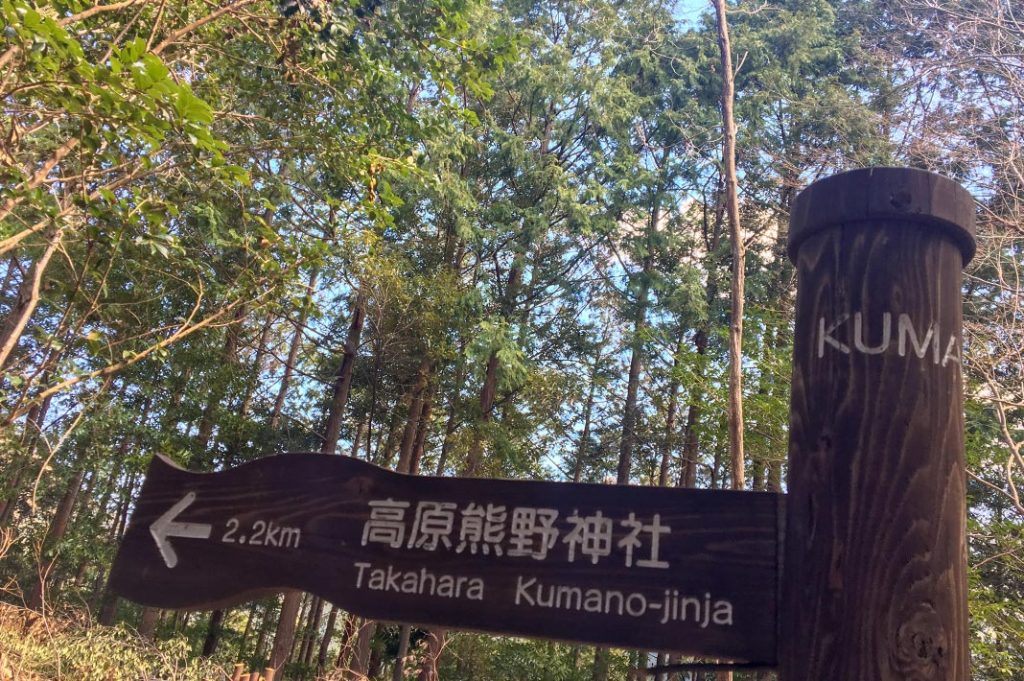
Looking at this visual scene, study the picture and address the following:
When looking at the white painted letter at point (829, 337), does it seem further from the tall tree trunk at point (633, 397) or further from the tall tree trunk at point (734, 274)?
the tall tree trunk at point (633, 397)

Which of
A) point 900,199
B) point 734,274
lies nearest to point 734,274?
point 734,274

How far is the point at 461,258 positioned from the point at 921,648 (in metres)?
11.4

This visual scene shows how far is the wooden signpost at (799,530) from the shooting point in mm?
1097

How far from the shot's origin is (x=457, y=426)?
1195cm

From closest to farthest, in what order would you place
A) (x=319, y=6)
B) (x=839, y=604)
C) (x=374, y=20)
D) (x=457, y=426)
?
(x=839, y=604) → (x=319, y=6) → (x=374, y=20) → (x=457, y=426)

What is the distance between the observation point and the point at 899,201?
121 centimetres

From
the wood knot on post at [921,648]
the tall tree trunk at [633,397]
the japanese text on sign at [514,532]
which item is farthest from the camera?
the tall tree trunk at [633,397]

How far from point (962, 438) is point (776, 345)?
10158 mm

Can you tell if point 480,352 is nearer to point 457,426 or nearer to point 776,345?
point 457,426

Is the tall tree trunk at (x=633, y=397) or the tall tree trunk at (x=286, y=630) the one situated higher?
the tall tree trunk at (x=633, y=397)

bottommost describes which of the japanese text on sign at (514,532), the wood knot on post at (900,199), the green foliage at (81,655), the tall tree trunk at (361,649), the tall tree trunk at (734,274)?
the green foliage at (81,655)

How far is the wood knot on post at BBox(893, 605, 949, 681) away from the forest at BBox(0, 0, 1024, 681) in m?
2.70

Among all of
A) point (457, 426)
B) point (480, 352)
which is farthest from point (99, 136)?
point (457, 426)

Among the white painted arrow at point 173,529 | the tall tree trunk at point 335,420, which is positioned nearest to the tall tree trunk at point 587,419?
the tall tree trunk at point 335,420
